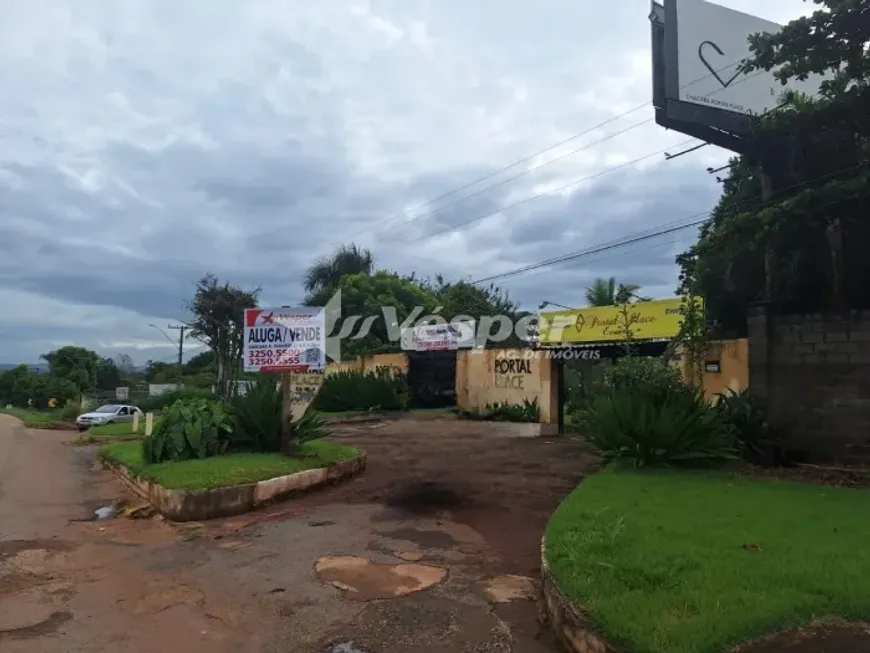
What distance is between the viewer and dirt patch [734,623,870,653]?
386 cm

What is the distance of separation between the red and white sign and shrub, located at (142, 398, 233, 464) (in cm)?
108

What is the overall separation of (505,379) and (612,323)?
13.9 ft

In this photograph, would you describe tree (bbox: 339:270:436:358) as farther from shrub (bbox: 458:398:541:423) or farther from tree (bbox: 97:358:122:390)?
tree (bbox: 97:358:122:390)

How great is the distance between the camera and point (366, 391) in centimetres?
2842

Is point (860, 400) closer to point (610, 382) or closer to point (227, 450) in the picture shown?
point (610, 382)

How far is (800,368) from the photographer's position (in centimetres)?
1141

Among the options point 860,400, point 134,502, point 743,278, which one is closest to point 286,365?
point 134,502

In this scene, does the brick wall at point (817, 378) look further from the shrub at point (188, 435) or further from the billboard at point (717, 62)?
the billboard at point (717, 62)

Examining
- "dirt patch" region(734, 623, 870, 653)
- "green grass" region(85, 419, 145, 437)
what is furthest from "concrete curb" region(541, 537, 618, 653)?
"green grass" region(85, 419, 145, 437)

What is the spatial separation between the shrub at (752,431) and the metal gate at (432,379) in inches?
690

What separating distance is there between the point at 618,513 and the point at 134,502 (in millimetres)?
7211

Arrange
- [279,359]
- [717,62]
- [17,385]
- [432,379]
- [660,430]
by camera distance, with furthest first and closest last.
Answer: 1. [17,385]
2. [432,379]
3. [717,62]
4. [279,359]
5. [660,430]

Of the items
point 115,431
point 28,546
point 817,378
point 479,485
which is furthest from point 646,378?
point 115,431

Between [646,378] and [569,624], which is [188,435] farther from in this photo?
[569,624]
